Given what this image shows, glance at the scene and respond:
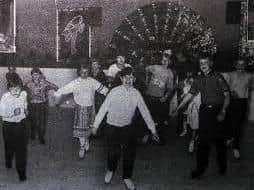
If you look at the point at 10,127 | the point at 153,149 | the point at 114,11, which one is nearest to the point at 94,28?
the point at 114,11

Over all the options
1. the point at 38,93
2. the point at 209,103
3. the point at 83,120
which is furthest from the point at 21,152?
the point at 209,103

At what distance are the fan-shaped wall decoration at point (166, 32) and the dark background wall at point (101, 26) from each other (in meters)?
0.17

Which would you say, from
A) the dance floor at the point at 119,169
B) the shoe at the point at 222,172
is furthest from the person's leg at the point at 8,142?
the shoe at the point at 222,172

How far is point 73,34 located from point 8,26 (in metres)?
1.63

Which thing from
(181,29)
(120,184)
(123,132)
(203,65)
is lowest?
(120,184)

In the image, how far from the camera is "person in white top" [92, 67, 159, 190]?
436 cm

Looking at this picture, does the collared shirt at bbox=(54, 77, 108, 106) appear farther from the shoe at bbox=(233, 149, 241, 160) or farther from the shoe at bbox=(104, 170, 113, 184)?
the shoe at bbox=(233, 149, 241, 160)

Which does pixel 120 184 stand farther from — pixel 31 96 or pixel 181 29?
pixel 181 29

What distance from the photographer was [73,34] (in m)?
9.26

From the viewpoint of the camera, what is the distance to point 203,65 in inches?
182

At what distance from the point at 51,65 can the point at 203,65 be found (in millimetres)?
5510

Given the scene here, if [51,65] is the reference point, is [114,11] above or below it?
above

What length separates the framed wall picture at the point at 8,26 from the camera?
380 inches

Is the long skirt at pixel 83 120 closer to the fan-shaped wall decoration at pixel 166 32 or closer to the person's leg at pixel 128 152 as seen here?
the person's leg at pixel 128 152
